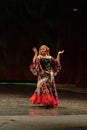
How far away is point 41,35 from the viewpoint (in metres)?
31.7

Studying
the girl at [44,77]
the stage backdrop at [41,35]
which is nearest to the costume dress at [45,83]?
the girl at [44,77]

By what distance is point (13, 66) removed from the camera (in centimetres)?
3256

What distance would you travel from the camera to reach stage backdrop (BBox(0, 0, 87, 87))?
29.1m

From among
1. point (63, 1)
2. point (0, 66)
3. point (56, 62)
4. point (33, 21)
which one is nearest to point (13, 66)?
point (0, 66)

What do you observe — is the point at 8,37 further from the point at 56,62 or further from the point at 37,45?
the point at 56,62

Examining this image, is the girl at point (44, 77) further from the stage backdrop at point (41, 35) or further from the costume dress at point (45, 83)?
the stage backdrop at point (41, 35)

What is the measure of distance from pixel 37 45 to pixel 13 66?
187 centimetres

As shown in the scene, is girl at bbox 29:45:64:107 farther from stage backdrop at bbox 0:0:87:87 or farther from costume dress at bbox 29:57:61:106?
stage backdrop at bbox 0:0:87:87

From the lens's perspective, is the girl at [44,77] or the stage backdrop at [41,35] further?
the stage backdrop at [41,35]

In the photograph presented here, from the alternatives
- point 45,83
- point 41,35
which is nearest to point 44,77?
point 45,83

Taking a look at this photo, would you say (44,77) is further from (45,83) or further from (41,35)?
(41,35)

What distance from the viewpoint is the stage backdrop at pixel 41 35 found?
29.1 m

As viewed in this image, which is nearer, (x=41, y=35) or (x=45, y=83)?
(x=45, y=83)

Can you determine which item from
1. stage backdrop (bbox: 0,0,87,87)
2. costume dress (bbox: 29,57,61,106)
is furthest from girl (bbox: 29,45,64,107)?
stage backdrop (bbox: 0,0,87,87)
